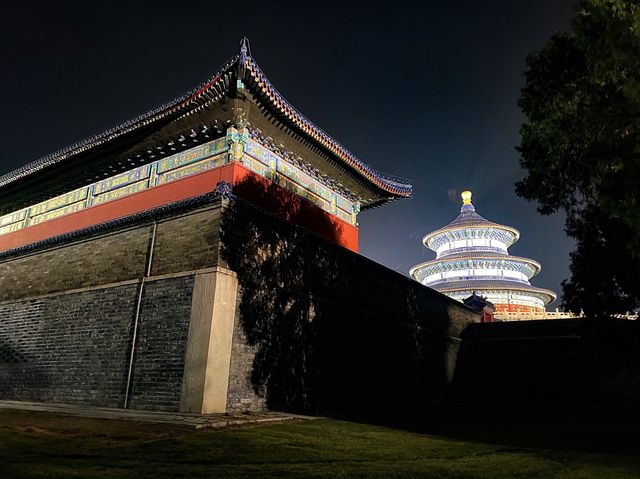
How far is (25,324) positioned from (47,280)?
1267 mm

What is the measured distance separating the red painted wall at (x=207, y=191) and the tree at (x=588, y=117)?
7.29 m

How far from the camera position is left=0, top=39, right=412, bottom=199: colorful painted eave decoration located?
12.1 m

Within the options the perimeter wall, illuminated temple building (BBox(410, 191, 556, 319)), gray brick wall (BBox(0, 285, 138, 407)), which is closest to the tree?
the perimeter wall

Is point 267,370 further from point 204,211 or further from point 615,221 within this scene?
point 615,221

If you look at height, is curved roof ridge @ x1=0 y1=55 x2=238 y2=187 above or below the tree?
above

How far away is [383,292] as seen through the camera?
48.4 ft

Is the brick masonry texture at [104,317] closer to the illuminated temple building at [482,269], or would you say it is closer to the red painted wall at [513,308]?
the illuminated temple building at [482,269]

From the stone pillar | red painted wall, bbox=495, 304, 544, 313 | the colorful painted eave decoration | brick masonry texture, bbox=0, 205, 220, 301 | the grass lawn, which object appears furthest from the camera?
red painted wall, bbox=495, 304, 544, 313

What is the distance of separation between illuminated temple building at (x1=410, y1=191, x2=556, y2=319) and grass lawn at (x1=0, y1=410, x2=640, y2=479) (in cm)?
2424

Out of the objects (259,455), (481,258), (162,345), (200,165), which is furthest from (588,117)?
(481,258)

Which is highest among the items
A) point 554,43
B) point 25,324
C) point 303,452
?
point 554,43

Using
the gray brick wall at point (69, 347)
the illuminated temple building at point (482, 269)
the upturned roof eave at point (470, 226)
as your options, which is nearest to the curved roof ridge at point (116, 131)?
the gray brick wall at point (69, 347)

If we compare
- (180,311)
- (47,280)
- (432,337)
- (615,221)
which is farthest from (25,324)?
(615,221)

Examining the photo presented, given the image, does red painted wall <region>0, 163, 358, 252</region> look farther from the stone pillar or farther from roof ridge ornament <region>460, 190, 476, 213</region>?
roof ridge ornament <region>460, 190, 476, 213</region>
